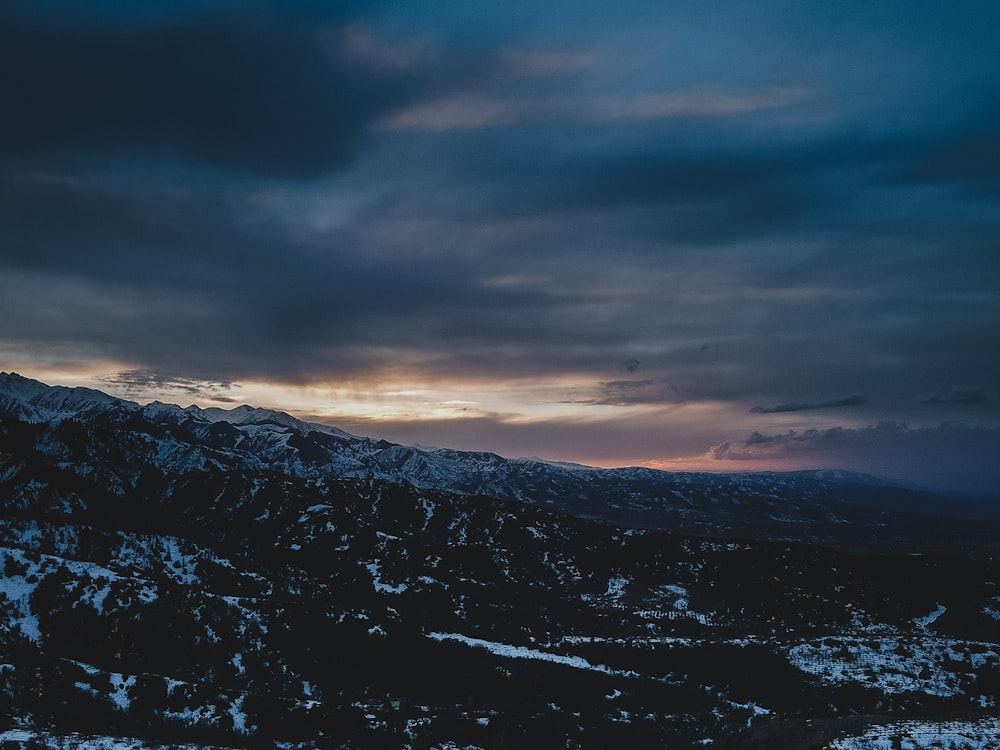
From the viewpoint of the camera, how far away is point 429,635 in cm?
9844

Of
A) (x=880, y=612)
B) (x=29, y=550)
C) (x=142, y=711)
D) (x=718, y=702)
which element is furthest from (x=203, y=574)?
(x=880, y=612)

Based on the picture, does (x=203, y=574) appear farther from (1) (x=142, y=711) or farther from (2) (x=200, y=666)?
(1) (x=142, y=711)

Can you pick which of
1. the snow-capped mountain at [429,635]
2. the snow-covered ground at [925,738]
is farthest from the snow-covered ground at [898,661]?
the snow-covered ground at [925,738]

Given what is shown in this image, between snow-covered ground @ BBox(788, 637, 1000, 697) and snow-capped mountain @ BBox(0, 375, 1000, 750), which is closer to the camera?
snow-capped mountain @ BBox(0, 375, 1000, 750)

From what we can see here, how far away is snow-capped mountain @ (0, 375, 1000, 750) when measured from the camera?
49.2 metres

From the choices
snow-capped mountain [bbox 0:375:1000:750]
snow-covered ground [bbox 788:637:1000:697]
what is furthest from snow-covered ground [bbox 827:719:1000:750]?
snow-covered ground [bbox 788:637:1000:697]

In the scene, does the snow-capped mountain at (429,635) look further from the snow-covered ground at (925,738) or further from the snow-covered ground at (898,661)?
the snow-covered ground at (898,661)

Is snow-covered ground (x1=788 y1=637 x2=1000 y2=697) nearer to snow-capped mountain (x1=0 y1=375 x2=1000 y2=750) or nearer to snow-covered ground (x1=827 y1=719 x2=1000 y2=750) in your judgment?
snow-capped mountain (x1=0 y1=375 x2=1000 y2=750)

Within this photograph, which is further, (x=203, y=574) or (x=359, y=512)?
(x=359, y=512)

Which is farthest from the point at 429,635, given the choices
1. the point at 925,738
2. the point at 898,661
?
the point at 925,738

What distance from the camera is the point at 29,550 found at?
79.2 meters

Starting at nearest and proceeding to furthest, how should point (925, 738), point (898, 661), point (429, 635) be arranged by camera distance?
point (925, 738), point (898, 661), point (429, 635)

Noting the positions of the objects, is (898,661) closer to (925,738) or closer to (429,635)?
(925,738)

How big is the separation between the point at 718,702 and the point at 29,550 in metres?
88.7
